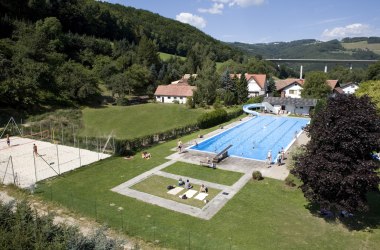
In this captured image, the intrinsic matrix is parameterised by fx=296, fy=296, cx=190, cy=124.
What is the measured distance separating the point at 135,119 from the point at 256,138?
19.9 metres

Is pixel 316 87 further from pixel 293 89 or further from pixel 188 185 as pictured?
pixel 188 185

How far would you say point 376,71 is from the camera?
76.6m

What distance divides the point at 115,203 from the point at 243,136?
2329cm

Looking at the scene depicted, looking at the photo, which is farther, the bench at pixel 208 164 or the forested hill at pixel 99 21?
the forested hill at pixel 99 21

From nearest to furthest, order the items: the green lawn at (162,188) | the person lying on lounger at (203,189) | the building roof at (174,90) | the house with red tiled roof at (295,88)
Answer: the green lawn at (162,188) → the person lying on lounger at (203,189) → the building roof at (174,90) → the house with red tiled roof at (295,88)

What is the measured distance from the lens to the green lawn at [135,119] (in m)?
42.1

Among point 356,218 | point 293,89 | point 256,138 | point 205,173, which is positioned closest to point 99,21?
point 293,89

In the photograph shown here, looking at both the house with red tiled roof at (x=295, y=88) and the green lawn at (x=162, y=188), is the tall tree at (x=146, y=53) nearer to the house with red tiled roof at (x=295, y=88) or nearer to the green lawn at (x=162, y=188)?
the house with red tiled roof at (x=295, y=88)

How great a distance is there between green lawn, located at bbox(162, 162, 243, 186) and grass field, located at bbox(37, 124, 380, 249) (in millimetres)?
1719

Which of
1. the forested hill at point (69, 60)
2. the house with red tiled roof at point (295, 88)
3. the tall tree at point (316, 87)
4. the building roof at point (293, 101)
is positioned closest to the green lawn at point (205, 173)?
the forested hill at point (69, 60)

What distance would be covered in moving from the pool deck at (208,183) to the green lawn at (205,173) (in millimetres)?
523

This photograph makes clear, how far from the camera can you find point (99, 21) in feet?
337

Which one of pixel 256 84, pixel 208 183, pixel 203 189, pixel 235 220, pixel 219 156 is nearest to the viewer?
pixel 235 220

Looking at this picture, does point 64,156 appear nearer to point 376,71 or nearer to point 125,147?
point 125,147
